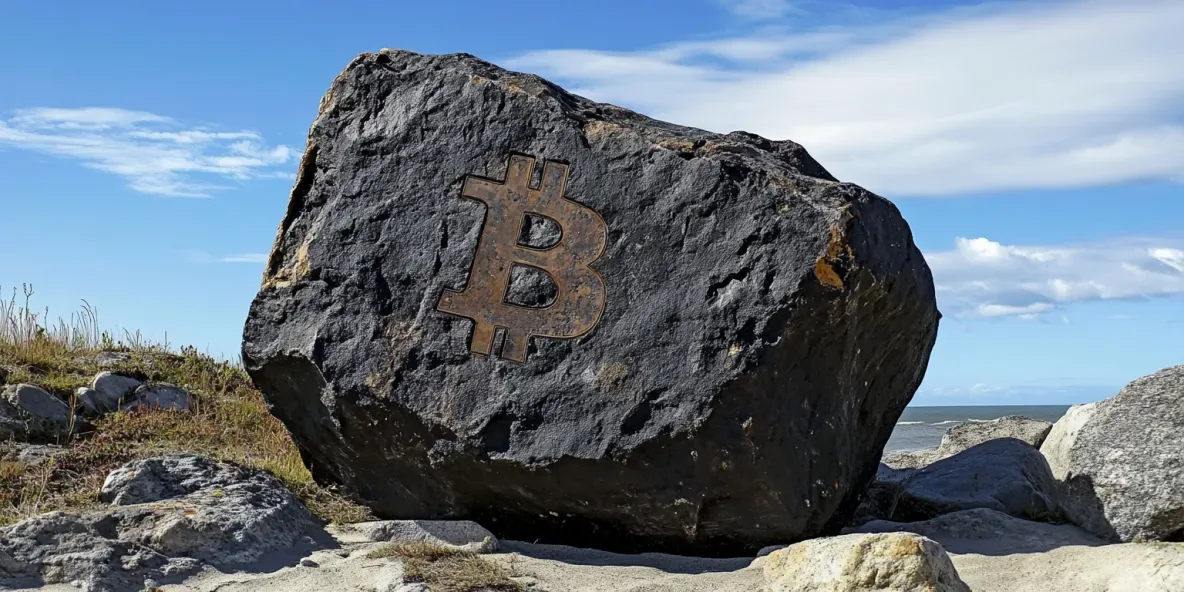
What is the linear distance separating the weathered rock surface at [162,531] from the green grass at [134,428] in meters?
0.33

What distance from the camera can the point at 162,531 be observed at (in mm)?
5352

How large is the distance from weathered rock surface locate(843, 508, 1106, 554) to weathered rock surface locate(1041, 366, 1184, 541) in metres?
0.17

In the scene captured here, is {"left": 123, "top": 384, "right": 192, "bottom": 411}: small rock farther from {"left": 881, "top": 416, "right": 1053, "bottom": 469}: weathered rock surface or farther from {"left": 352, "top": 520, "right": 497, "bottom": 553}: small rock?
{"left": 881, "top": 416, "right": 1053, "bottom": 469}: weathered rock surface

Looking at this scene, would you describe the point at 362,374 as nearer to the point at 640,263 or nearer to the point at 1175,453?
the point at 640,263

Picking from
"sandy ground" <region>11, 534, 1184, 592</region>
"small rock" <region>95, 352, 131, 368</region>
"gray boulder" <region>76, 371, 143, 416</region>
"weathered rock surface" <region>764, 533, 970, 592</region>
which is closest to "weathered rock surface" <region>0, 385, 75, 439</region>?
"gray boulder" <region>76, 371, 143, 416</region>

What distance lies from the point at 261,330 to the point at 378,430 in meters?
0.89

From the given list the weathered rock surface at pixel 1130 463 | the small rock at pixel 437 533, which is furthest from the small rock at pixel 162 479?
the weathered rock surface at pixel 1130 463

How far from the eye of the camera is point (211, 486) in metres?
5.99

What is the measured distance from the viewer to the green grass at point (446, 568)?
4785mm

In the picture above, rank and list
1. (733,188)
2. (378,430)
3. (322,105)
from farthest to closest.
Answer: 1. (322,105)
2. (378,430)
3. (733,188)

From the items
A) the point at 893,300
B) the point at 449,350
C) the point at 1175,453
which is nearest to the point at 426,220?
the point at 449,350

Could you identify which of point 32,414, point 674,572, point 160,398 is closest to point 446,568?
point 674,572

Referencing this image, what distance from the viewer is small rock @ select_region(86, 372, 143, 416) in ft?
27.4

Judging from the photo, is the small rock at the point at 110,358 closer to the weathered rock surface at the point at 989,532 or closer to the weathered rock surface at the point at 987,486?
the weathered rock surface at the point at 989,532
